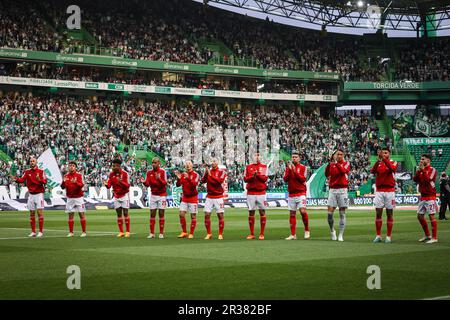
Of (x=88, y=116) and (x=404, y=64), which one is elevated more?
(x=404, y=64)

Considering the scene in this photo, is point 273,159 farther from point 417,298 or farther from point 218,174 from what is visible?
point 417,298

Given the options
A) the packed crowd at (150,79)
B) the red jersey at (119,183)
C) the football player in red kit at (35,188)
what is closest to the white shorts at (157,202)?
the red jersey at (119,183)

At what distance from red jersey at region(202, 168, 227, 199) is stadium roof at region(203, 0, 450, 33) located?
52396 mm

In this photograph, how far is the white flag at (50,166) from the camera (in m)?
45.2

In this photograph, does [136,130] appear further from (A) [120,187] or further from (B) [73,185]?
(B) [73,185]

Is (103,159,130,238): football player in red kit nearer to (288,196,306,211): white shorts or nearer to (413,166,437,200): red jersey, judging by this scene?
(288,196,306,211): white shorts

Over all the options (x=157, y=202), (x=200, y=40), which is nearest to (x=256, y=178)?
(x=157, y=202)

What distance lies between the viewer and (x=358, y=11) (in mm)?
78125

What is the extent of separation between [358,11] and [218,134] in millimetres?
25501

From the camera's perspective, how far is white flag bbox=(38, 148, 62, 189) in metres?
45.2

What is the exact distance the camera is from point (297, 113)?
256 feet

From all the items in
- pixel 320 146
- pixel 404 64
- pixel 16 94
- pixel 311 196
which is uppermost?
pixel 404 64
